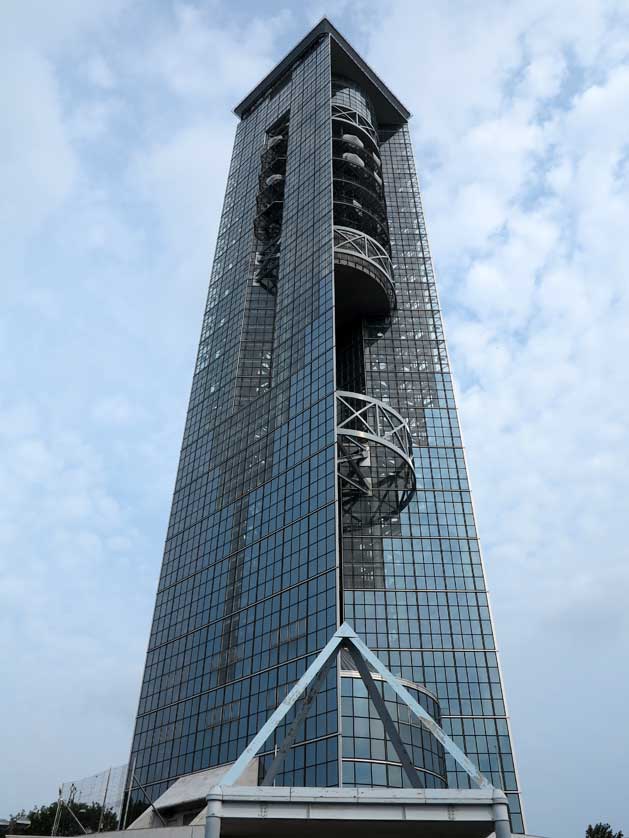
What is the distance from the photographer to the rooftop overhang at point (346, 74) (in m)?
170

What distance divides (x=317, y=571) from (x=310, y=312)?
42.9 meters

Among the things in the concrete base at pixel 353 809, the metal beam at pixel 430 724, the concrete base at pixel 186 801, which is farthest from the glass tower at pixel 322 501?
the concrete base at pixel 353 809

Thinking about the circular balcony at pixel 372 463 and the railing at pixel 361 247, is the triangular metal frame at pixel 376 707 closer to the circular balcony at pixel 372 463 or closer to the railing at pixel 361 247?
the circular balcony at pixel 372 463

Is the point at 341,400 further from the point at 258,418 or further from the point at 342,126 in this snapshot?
the point at 342,126

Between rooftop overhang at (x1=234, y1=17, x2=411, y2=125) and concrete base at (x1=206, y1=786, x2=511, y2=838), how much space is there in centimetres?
16588

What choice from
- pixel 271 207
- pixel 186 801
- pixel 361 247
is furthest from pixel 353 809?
pixel 271 207

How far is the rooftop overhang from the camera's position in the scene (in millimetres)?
169500

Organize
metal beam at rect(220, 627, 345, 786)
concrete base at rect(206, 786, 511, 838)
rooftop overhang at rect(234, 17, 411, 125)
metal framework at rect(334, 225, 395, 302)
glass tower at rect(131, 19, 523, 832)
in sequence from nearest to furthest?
concrete base at rect(206, 786, 511, 838)
metal beam at rect(220, 627, 345, 786)
glass tower at rect(131, 19, 523, 832)
metal framework at rect(334, 225, 395, 302)
rooftop overhang at rect(234, 17, 411, 125)

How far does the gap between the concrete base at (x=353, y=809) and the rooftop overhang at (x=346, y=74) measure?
166 m

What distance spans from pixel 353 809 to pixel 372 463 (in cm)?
8208

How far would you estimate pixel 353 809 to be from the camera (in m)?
31.1

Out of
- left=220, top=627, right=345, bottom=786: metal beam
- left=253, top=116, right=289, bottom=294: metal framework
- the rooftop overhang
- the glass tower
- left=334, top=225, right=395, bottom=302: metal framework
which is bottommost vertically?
left=220, top=627, right=345, bottom=786: metal beam

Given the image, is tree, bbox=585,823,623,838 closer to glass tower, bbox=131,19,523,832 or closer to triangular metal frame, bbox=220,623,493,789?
glass tower, bbox=131,19,523,832

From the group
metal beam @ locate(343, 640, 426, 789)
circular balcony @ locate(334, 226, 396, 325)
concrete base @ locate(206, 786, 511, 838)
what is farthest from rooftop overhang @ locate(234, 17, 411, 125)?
concrete base @ locate(206, 786, 511, 838)
